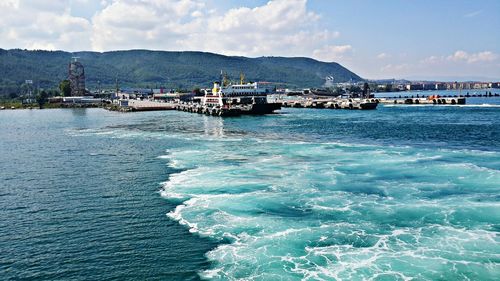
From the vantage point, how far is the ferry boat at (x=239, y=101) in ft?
355

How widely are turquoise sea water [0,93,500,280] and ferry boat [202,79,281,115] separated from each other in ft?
202

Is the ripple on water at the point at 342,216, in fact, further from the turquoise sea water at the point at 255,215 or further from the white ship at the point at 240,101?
the white ship at the point at 240,101

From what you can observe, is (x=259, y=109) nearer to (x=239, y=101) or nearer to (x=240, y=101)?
(x=240, y=101)

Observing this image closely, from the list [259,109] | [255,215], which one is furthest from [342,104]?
[255,215]

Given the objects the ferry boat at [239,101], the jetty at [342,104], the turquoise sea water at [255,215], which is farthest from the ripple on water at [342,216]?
the jetty at [342,104]

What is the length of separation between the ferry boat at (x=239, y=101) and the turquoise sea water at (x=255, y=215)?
202 feet

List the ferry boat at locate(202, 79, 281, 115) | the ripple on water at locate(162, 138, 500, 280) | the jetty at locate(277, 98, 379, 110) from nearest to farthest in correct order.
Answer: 1. the ripple on water at locate(162, 138, 500, 280)
2. the ferry boat at locate(202, 79, 281, 115)
3. the jetty at locate(277, 98, 379, 110)

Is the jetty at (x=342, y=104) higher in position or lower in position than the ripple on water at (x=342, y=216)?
higher

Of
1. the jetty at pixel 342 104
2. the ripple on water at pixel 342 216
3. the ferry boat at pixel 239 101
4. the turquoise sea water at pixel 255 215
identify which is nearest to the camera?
the ripple on water at pixel 342 216

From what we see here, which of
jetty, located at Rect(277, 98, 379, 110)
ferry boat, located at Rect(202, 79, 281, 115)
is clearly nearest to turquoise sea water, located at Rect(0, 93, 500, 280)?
ferry boat, located at Rect(202, 79, 281, 115)

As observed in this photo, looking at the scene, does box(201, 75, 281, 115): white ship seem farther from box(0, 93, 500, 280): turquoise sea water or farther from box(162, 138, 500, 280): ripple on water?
box(162, 138, 500, 280): ripple on water

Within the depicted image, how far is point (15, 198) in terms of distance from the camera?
29156mm

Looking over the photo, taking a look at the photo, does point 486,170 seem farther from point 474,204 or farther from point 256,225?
point 256,225

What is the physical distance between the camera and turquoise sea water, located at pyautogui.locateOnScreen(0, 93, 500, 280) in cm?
1847
